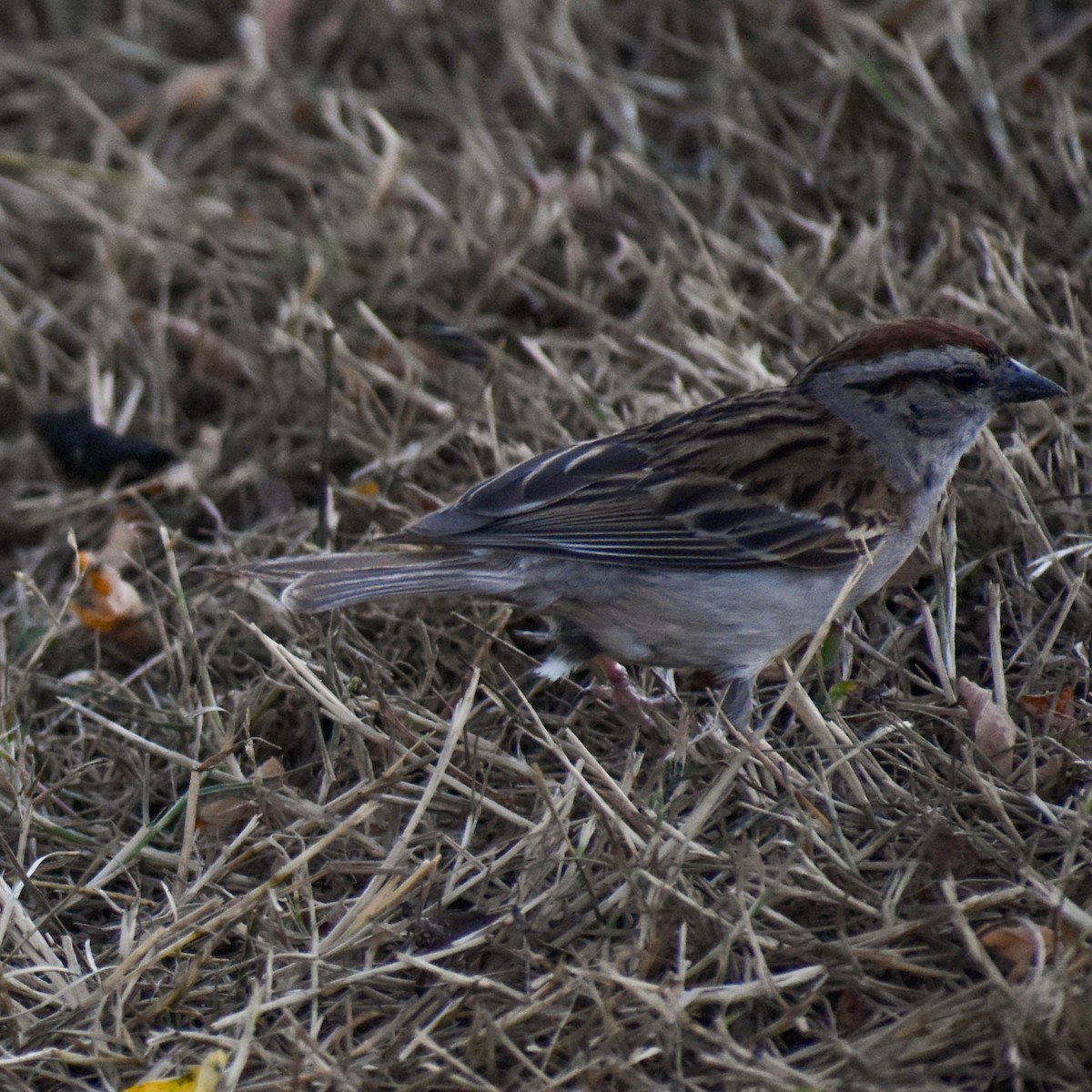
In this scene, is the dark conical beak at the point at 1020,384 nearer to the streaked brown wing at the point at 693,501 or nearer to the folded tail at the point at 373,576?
the streaked brown wing at the point at 693,501

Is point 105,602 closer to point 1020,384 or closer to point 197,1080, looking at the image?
point 197,1080

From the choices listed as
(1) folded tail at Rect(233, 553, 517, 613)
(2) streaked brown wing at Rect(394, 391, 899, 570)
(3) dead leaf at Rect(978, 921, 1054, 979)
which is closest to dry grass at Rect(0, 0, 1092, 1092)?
(3) dead leaf at Rect(978, 921, 1054, 979)

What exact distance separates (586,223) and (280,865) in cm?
324

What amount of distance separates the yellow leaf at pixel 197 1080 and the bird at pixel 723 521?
3.57 feet

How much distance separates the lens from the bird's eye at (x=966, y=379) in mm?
4379

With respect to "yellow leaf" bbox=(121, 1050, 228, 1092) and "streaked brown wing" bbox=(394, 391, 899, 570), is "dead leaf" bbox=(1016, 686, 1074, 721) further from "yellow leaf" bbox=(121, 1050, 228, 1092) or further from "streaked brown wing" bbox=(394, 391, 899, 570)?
"yellow leaf" bbox=(121, 1050, 228, 1092)

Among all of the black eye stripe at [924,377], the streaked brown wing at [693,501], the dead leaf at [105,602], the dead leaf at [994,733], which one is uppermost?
the black eye stripe at [924,377]

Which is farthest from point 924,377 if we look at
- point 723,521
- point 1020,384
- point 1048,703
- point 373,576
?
point 373,576

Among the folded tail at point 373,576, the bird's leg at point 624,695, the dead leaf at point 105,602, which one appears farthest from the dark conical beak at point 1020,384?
the dead leaf at point 105,602

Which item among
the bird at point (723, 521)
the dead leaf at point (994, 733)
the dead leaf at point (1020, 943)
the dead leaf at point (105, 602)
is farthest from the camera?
the dead leaf at point (105, 602)

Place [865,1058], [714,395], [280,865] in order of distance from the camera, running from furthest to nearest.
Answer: [714,395]
[280,865]
[865,1058]

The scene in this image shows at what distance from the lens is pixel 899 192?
6.07 metres

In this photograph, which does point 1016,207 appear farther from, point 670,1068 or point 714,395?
point 670,1068

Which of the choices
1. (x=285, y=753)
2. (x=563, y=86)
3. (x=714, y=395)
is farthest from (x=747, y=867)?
(x=563, y=86)
